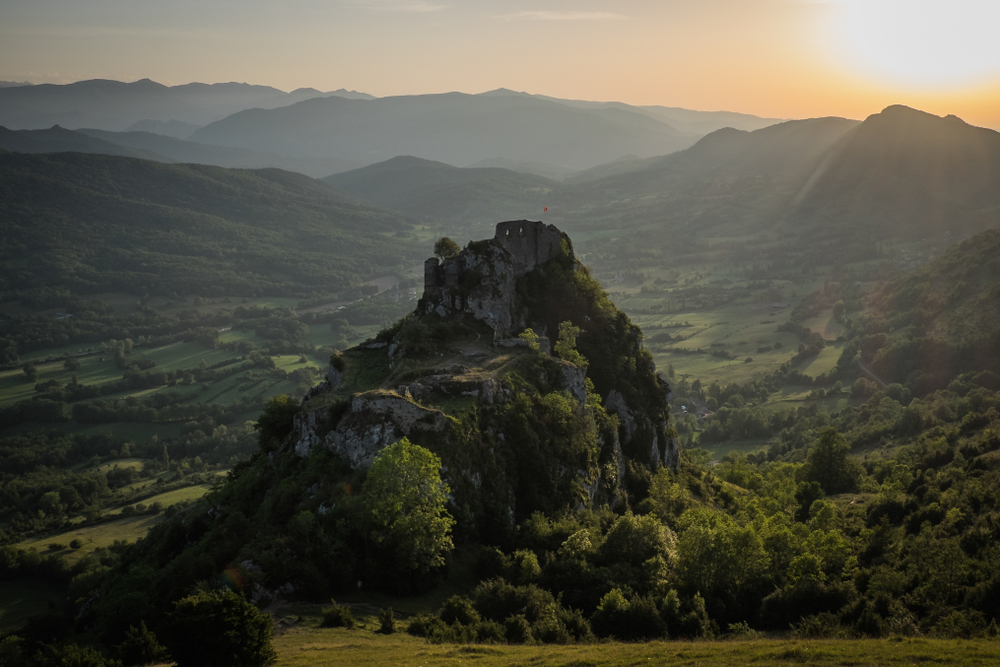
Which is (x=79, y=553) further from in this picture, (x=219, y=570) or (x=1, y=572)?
(x=219, y=570)

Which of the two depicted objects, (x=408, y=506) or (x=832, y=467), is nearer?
(x=408, y=506)

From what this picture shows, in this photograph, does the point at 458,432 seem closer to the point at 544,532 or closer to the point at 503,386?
the point at 503,386

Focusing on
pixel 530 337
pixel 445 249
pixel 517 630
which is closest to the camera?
pixel 517 630

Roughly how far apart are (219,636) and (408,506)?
1466cm

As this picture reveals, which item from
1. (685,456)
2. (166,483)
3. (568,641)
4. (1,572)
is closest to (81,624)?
(568,641)

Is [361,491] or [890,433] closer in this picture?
[361,491]

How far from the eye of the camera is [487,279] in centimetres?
7219

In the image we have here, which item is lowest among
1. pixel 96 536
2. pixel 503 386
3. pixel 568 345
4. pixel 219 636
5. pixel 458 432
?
pixel 96 536

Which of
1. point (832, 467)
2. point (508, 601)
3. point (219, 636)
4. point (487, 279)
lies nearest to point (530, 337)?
point (487, 279)

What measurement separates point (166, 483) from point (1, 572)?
→ 50.8m

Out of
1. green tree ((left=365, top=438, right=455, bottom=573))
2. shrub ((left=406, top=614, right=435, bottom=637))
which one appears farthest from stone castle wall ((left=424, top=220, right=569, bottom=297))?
shrub ((left=406, top=614, right=435, bottom=637))

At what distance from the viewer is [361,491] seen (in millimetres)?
42438

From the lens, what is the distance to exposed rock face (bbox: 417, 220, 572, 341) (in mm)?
71188

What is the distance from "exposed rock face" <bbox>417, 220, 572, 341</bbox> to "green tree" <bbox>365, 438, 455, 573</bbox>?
27.6 meters
